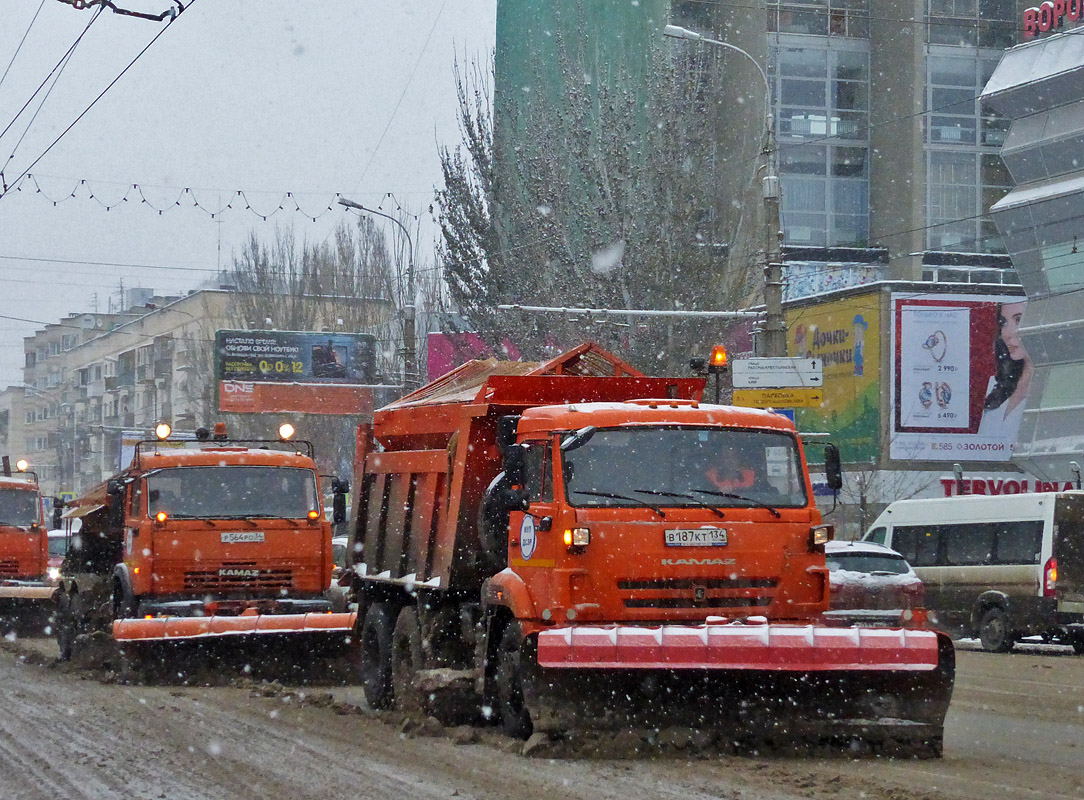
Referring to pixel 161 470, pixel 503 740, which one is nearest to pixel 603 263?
pixel 161 470

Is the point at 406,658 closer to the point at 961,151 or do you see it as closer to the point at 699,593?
the point at 699,593

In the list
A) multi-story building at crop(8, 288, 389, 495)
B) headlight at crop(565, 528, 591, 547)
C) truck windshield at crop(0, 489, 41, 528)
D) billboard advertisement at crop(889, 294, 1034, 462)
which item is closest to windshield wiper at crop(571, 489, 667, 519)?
headlight at crop(565, 528, 591, 547)

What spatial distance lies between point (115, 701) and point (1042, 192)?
96.5 feet

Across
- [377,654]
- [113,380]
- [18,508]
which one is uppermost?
[113,380]

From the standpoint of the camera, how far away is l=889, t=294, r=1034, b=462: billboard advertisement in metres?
40.3

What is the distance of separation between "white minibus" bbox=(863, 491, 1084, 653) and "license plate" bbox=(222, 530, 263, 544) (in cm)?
1101

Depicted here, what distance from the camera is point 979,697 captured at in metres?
13.7

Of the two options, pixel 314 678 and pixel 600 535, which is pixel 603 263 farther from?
pixel 600 535

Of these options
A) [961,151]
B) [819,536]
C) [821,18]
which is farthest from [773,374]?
[821,18]

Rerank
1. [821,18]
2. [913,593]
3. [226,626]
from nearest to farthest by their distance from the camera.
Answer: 1. [226,626]
2. [913,593]
3. [821,18]

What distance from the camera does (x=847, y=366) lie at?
4166 cm

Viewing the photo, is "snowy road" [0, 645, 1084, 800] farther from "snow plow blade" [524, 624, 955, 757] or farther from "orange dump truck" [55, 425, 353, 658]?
"orange dump truck" [55, 425, 353, 658]

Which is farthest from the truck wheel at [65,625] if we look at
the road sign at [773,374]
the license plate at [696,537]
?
the license plate at [696,537]

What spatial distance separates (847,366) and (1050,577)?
2112 cm
